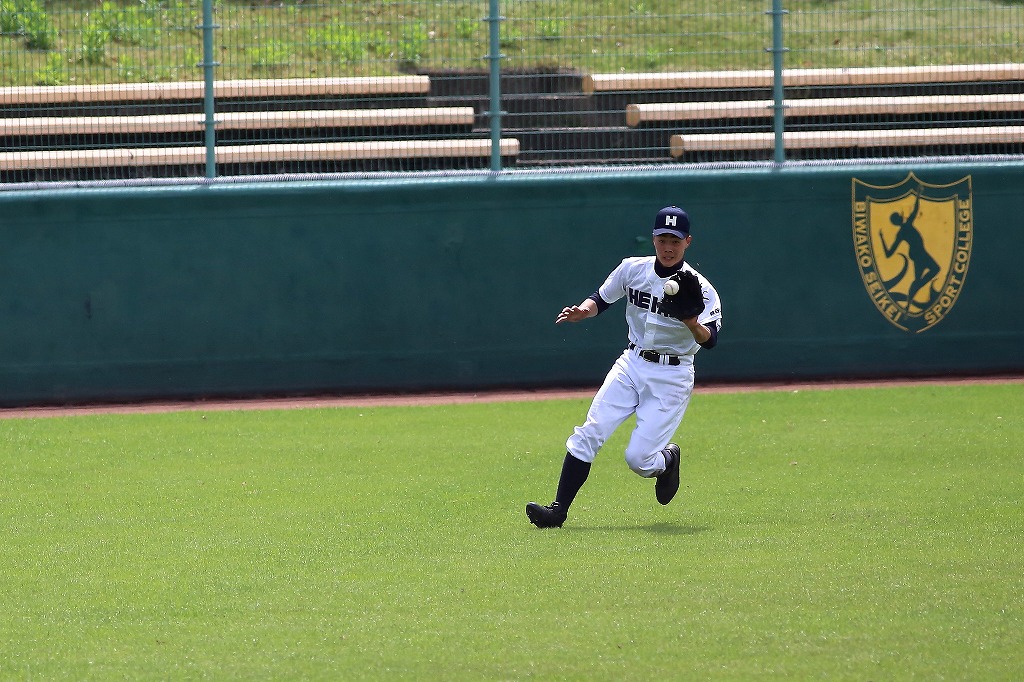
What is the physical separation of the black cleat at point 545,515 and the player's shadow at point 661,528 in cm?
6

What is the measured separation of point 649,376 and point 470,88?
237 inches

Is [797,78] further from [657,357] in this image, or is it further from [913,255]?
[657,357]

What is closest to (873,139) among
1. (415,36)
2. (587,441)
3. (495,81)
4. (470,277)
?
(495,81)

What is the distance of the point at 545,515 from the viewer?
258 inches

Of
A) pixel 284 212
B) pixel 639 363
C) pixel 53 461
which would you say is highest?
pixel 284 212

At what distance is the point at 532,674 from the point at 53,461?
5.28 metres

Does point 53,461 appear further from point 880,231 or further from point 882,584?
point 880,231

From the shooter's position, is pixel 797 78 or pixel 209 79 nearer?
pixel 209 79

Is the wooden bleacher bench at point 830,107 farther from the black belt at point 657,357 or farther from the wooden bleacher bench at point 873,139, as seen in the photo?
the black belt at point 657,357

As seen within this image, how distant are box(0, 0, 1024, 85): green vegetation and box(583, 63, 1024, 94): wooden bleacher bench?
143mm

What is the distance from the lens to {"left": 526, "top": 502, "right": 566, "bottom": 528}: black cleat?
6543 millimetres

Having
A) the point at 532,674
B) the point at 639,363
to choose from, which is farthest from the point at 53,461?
the point at 532,674

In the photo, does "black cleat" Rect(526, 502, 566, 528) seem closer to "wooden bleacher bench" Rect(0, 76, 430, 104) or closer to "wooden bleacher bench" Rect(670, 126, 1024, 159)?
"wooden bleacher bench" Rect(670, 126, 1024, 159)

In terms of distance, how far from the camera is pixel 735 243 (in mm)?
11641
